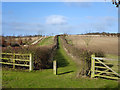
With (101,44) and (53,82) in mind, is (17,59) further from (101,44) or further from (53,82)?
(101,44)

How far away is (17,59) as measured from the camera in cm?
1248

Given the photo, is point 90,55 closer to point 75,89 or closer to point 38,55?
point 75,89

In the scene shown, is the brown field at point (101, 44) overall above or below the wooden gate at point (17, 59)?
above

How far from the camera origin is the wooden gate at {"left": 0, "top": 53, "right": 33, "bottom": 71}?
12.0 meters

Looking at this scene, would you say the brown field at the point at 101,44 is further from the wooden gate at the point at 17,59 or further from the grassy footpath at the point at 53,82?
the grassy footpath at the point at 53,82

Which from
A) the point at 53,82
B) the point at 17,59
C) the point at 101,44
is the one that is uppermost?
the point at 101,44

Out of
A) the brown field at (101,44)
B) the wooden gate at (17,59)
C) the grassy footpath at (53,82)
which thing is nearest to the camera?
the grassy footpath at (53,82)

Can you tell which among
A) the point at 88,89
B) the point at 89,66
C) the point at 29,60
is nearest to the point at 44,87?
the point at 88,89

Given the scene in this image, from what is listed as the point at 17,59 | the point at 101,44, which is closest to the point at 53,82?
the point at 17,59

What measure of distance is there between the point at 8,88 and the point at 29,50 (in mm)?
5936

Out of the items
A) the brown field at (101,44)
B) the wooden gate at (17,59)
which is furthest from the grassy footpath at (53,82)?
the brown field at (101,44)

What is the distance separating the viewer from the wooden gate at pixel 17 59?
1203 cm

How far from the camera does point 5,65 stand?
13672mm

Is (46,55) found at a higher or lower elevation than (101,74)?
higher
